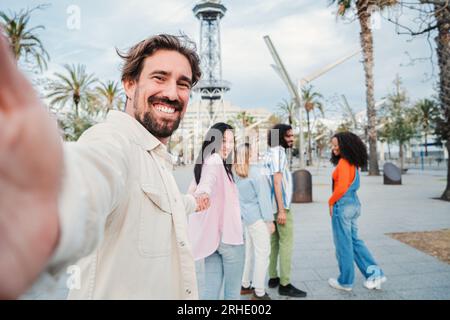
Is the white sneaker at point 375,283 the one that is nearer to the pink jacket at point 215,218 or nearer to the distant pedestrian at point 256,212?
the distant pedestrian at point 256,212

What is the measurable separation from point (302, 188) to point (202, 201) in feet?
27.1

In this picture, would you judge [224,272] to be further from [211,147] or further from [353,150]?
[353,150]

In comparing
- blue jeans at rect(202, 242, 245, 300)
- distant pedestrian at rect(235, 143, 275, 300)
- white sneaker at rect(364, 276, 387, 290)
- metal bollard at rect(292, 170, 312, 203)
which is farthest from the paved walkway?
blue jeans at rect(202, 242, 245, 300)

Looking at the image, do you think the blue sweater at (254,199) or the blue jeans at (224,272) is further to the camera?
the blue sweater at (254,199)

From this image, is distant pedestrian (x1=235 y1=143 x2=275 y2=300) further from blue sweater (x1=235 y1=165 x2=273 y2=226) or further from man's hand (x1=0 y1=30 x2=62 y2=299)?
man's hand (x1=0 y1=30 x2=62 y2=299)

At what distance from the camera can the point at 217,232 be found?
2.70 metres

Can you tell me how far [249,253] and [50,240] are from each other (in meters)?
3.55

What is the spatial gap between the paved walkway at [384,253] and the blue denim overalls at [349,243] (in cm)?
20

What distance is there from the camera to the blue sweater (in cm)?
326

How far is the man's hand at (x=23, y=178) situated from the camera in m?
0.34

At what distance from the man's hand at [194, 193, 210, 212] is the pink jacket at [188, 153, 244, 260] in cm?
18

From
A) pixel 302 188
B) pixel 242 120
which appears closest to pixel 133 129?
pixel 302 188

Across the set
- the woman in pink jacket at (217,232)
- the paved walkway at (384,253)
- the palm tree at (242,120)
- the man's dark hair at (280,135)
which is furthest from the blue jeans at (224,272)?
the palm tree at (242,120)
